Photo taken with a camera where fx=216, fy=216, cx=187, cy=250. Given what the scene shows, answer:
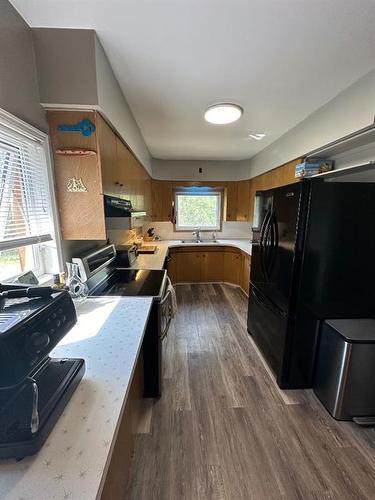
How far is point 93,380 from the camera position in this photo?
82 centimetres

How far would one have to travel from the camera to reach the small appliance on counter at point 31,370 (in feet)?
1.82

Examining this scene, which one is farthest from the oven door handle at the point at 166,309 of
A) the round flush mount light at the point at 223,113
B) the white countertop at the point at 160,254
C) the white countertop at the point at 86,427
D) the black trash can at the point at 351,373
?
the round flush mount light at the point at 223,113

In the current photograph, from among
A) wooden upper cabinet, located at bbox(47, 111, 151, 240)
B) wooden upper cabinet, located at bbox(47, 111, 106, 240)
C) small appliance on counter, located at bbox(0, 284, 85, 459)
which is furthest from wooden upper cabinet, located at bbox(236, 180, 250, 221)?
small appliance on counter, located at bbox(0, 284, 85, 459)

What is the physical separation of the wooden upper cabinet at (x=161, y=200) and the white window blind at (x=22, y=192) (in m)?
2.98

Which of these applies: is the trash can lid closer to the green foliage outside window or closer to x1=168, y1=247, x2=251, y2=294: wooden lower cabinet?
x1=168, y1=247, x2=251, y2=294: wooden lower cabinet

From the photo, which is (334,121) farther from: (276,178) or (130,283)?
(130,283)

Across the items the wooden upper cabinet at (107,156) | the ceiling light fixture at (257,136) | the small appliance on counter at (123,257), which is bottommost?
the small appliance on counter at (123,257)

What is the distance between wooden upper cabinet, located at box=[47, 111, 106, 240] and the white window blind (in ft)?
0.29

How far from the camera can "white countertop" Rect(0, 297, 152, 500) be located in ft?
1.65

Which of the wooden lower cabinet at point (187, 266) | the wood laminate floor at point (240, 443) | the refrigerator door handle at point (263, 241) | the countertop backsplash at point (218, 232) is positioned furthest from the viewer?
the countertop backsplash at point (218, 232)

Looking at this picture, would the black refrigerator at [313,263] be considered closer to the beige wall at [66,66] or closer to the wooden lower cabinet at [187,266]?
the beige wall at [66,66]

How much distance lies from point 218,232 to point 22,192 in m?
3.79

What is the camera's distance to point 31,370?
619 mm

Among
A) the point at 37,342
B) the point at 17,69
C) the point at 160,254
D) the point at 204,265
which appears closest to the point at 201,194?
the point at 204,265
